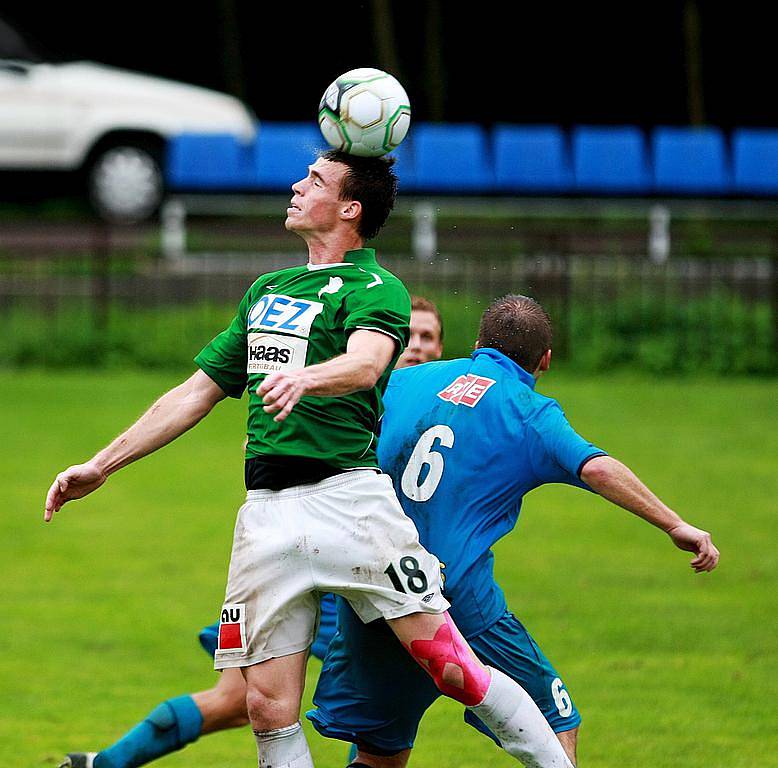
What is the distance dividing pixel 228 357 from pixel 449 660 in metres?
1.05

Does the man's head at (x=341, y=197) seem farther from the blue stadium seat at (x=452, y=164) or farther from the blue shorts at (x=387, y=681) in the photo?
the blue stadium seat at (x=452, y=164)

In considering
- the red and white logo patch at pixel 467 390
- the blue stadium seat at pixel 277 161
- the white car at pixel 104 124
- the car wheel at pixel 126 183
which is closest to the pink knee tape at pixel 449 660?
the red and white logo patch at pixel 467 390

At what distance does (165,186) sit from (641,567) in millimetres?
11905

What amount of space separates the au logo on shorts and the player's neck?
26 cm

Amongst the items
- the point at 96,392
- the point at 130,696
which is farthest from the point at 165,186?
the point at 130,696

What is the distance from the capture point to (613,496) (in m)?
4.23

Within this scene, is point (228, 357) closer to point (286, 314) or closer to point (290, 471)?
point (286, 314)

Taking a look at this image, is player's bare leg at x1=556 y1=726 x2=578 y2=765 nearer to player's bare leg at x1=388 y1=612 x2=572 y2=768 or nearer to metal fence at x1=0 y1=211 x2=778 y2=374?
player's bare leg at x1=388 y1=612 x2=572 y2=768

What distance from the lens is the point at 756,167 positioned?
71.6 feet

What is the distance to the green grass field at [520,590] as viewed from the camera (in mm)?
6246

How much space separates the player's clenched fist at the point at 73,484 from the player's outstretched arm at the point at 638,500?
52.5 inches

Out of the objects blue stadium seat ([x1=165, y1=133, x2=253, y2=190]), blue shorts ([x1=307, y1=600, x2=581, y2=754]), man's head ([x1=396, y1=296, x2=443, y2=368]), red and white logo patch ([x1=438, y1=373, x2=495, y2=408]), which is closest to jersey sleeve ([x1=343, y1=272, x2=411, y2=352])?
red and white logo patch ([x1=438, y1=373, x2=495, y2=408])

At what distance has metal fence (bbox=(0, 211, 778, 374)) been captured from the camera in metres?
16.1

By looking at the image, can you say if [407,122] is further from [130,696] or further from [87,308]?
[87,308]
